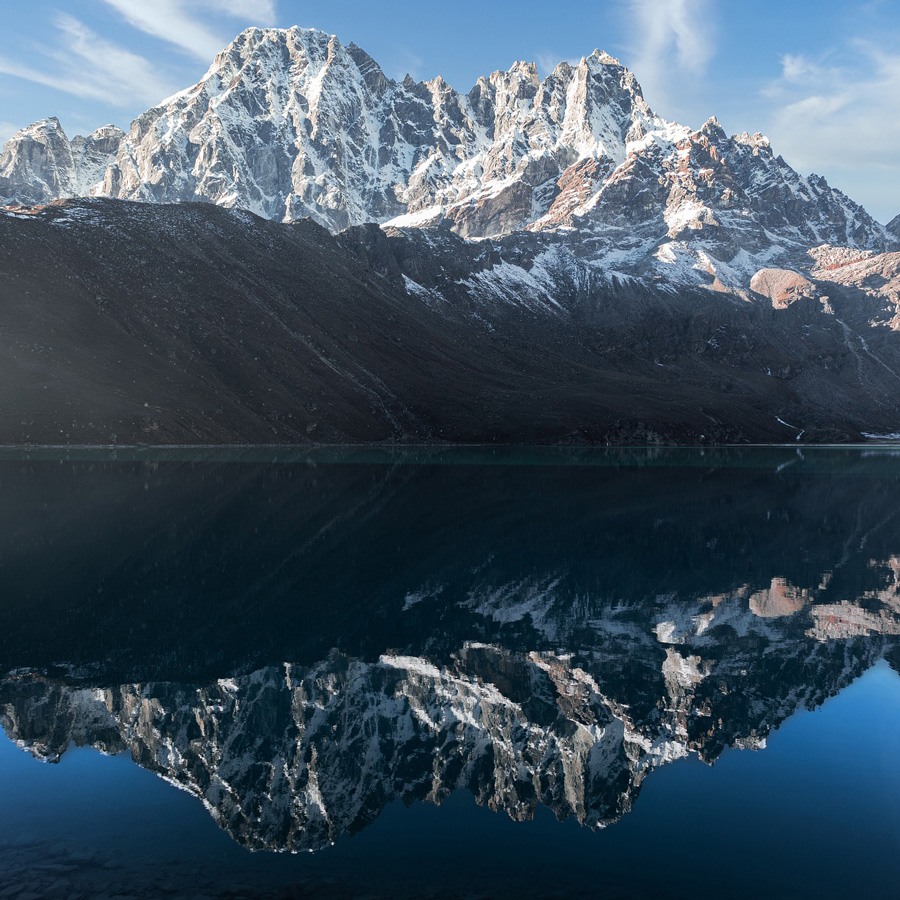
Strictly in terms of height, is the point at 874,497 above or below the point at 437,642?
above

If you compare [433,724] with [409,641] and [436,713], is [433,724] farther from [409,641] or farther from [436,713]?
[409,641]

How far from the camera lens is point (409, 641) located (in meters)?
34.9

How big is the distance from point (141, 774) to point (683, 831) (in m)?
13.6

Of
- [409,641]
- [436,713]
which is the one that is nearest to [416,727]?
[436,713]

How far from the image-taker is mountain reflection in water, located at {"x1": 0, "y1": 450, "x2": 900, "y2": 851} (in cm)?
2242

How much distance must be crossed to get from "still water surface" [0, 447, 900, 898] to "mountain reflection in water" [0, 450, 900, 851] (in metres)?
0.16

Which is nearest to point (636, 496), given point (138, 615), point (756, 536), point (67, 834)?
point (756, 536)

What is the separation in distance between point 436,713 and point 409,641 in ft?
28.6

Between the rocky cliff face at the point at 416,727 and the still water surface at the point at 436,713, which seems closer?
the still water surface at the point at 436,713

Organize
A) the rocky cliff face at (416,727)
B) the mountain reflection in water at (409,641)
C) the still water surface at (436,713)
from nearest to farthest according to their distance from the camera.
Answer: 1. the still water surface at (436,713)
2. the rocky cliff face at (416,727)
3. the mountain reflection in water at (409,641)

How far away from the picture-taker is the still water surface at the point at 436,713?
17.8m

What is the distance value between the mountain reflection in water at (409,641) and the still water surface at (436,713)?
0.53 feet

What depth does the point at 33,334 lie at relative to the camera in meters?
168

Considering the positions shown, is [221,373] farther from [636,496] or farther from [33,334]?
[636,496]
